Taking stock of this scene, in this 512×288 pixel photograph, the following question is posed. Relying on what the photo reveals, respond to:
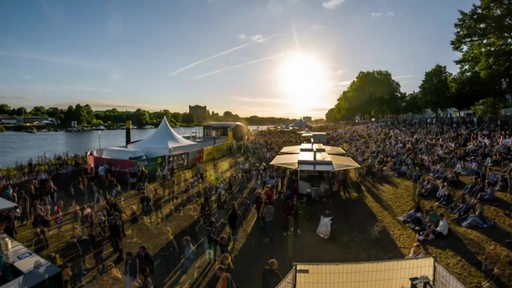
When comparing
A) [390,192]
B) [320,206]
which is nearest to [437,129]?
[390,192]

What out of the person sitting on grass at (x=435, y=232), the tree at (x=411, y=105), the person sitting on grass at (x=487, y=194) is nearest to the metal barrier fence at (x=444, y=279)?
the person sitting on grass at (x=435, y=232)

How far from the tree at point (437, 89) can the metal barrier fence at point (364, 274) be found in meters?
48.8

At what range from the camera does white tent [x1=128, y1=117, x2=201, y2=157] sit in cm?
2336

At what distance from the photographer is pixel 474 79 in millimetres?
29203

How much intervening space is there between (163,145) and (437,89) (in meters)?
45.2

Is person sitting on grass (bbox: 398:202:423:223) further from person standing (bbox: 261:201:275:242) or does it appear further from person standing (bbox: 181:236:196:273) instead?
person standing (bbox: 181:236:196:273)

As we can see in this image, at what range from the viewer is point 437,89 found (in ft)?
155

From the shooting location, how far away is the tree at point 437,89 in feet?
151

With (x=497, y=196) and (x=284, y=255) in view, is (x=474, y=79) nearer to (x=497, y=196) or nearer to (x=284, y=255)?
(x=497, y=196)

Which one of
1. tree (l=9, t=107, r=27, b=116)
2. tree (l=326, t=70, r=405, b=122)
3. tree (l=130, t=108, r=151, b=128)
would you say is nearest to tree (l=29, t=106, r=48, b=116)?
tree (l=9, t=107, r=27, b=116)

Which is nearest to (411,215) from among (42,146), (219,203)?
(219,203)

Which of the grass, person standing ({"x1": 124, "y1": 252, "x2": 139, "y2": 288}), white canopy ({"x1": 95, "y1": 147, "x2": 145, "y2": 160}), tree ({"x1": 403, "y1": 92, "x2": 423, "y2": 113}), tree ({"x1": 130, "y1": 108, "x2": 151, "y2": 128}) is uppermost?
tree ({"x1": 403, "y1": 92, "x2": 423, "y2": 113})

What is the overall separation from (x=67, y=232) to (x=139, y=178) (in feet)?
23.8

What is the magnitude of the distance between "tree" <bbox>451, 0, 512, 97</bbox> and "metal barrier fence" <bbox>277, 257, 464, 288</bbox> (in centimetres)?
2612
